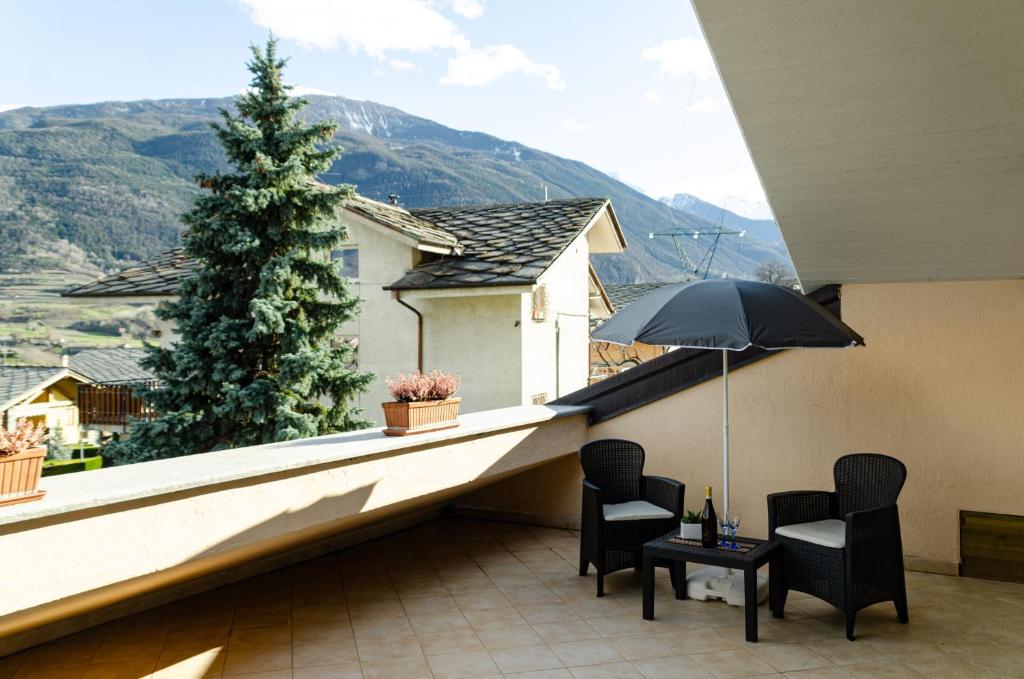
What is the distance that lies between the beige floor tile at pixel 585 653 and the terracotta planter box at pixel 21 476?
8.81 ft

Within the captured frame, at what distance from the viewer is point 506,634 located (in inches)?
178

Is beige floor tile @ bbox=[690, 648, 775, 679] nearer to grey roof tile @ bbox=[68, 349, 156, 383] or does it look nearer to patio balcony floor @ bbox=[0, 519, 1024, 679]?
patio balcony floor @ bbox=[0, 519, 1024, 679]

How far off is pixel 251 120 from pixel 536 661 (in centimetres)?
824

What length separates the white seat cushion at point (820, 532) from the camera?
463 cm

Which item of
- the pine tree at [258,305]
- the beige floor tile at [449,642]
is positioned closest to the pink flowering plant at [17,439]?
the beige floor tile at [449,642]

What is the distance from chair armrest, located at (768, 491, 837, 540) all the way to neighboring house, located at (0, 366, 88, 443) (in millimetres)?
18718

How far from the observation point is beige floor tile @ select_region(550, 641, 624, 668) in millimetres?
4109

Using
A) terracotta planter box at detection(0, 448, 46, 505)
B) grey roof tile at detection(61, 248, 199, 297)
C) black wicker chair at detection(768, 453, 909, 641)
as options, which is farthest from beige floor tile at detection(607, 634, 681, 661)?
grey roof tile at detection(61, 248, 199, 297)

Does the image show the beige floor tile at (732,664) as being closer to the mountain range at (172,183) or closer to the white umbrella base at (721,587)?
the white umbrella base at (721,587)

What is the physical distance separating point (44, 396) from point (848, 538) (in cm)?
2342

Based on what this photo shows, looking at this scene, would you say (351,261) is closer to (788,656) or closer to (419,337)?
(419,337)

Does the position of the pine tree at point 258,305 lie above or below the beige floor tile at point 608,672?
above

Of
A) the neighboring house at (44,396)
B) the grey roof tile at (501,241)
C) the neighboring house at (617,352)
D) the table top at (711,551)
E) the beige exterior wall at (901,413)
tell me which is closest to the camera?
the table top at (711,551)

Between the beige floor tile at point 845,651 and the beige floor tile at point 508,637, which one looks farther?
the beige floor tile at point 508,637
